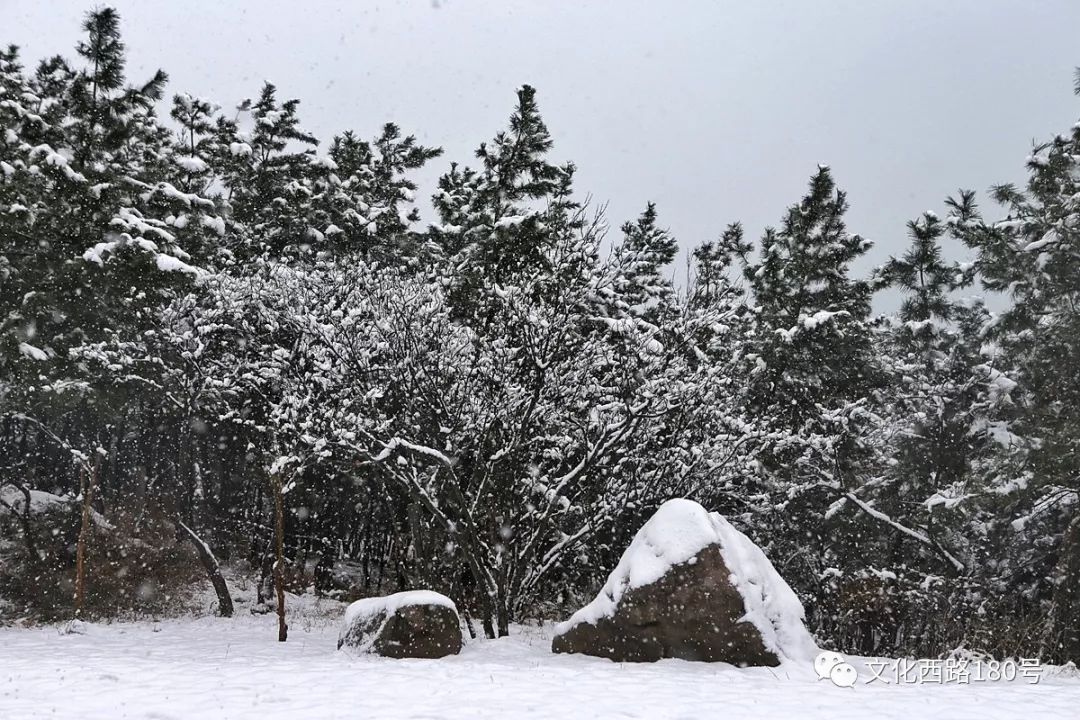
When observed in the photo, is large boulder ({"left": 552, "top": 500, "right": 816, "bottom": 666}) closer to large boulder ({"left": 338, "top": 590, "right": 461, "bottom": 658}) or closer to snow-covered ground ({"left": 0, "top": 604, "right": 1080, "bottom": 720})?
snow-covered ground ({"left": 0, "top": 604, "right": 1080, "bottom": 720})

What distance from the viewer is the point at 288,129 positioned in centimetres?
2153

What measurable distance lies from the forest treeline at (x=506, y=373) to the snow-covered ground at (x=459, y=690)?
124 inches

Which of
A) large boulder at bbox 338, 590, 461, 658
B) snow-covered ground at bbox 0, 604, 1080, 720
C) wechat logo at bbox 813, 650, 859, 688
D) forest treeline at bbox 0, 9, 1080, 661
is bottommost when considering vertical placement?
snow-covered ground at bbox 0, 604, 1080, 720

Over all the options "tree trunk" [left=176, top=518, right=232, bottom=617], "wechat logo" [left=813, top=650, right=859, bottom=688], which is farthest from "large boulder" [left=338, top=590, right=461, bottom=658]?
"tree trunk" [left=176, top=518, right=232, bottom=617]

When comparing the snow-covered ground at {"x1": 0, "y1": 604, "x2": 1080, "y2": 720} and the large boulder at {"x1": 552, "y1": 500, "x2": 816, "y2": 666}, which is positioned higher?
the large boulder at {"x1": 552, "y1": 500, "x2": 816, "y2": 666}

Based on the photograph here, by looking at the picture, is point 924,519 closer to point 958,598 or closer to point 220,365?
point 958,598

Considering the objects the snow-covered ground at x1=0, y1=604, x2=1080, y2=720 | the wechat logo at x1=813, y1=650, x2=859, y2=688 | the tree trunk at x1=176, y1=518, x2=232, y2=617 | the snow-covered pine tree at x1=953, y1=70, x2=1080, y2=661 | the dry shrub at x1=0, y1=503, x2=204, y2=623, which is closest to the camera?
the snow-covered ground at x1=0, y1=604, x2=1080, y2=720

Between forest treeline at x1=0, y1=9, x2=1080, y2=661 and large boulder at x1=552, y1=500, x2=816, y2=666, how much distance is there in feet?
10.7

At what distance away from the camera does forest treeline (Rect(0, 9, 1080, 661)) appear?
14125 millimetres

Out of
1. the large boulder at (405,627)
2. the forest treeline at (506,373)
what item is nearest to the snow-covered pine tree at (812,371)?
the forest treeline at (506,373)

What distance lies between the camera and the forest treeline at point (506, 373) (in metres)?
14.1

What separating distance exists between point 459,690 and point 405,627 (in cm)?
275

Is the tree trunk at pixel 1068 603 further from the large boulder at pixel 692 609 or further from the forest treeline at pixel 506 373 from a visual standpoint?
the large boulder at pixel 692 609

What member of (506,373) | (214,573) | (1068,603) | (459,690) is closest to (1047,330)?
(1068,603)
